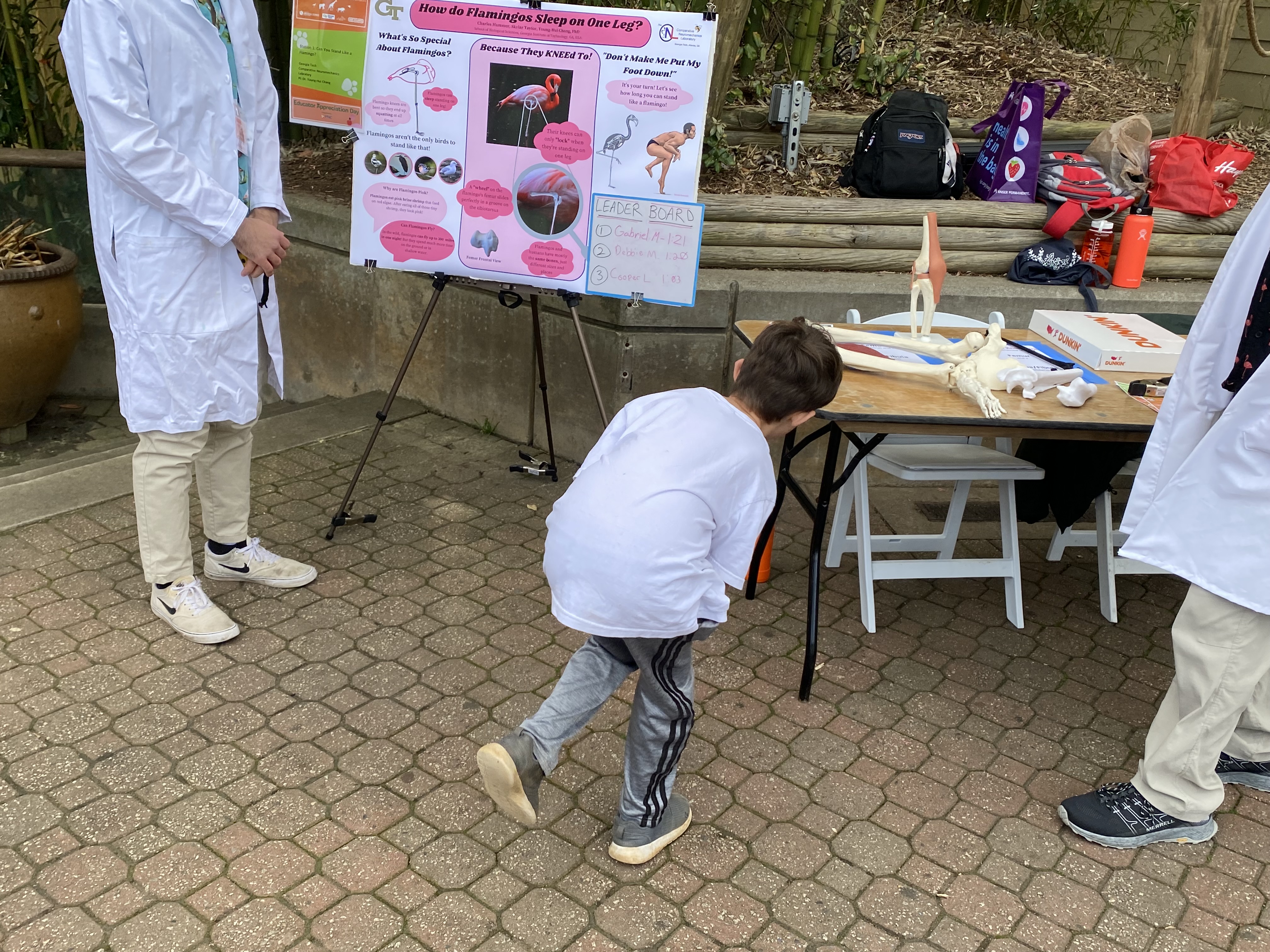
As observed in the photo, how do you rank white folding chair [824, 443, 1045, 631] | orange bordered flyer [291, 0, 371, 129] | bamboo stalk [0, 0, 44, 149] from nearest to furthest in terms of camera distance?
1. white folding chair [824, 443, 1045, 631]
2. orange bordered flyer [291, 0, 371, 129]
3. bamboo stalk [0, 0, 44, 149]

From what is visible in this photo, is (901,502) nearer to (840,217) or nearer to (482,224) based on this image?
(840,217)

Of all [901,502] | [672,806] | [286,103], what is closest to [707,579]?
[672,806]

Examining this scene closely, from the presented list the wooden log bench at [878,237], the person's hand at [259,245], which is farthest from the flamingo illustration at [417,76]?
the wooden log bench at [878,237]

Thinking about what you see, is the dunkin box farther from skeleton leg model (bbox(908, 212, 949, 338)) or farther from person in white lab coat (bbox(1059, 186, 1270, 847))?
person in white lab coat (bbox(1059, 186, 1270, 847))

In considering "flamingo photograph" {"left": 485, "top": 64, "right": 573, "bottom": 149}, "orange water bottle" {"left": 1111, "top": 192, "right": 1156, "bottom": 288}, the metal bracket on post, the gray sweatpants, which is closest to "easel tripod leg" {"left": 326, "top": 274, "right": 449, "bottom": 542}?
"flamingo photograph" {"left": 485, "top": 64, "right": 573, "bottom": 149}

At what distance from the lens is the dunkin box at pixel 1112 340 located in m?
3.61

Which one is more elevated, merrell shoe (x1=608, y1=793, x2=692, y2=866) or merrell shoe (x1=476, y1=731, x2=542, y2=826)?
merrell shoe (x1=476, y1=731, x2=542, y2=826)

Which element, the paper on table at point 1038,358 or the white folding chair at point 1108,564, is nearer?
the paper on table at point 1038,358

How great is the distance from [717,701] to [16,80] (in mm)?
5380

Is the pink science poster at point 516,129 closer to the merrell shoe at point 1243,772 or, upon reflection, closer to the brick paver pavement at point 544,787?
the brick paver pavement at point 544,787

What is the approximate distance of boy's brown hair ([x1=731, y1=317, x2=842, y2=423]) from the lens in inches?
95.8

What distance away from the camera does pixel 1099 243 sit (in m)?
5.14

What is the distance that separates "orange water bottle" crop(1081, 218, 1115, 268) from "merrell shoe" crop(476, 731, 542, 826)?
12.6 feet

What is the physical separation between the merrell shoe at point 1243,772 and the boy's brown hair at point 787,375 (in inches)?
67.4
